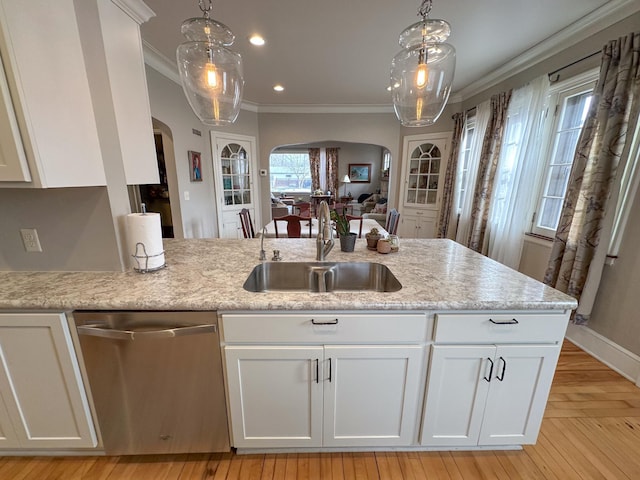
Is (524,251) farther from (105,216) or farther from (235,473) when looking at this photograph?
(105,216)

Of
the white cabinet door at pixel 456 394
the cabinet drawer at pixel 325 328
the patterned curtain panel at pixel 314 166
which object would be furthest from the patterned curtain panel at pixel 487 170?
the patterned curtain panel at pixel 314 166

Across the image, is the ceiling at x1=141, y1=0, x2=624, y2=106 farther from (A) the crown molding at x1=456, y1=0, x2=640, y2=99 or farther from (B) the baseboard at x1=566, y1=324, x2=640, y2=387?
(B) the baseboard at x1=566, y1=324, x2=640, y2=387

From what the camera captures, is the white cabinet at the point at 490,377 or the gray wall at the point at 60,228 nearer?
the white cabinet at the point at 490,377

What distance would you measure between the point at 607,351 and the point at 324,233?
2488 millimetres

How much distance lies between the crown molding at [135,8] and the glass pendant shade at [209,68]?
32 centimetres

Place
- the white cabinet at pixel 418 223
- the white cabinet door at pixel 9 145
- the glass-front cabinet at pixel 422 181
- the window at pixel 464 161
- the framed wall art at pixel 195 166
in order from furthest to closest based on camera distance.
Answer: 1. the white cabinet at pixel 418 223
2. the glass-front cabinet at pixel 422 181
3. the window at pixel 464 161
4. the framed wall art at pixel 195 166
5. the white cabinet door at pixel 9 145

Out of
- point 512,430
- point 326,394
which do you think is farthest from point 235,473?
point 512,430

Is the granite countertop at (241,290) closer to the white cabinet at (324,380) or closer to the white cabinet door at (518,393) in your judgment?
the white cabinet at (324,380)

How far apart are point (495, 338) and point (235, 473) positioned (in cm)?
144

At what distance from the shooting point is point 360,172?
10453 mm

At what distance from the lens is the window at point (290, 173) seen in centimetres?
1063

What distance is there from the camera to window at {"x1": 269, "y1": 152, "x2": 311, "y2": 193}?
10633 mm

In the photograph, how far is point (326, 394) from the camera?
4.11 feet

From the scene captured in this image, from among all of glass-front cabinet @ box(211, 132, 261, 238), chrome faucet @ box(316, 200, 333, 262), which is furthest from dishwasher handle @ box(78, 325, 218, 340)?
glass-front cabinet @ box(211, 132, 261, 238)
